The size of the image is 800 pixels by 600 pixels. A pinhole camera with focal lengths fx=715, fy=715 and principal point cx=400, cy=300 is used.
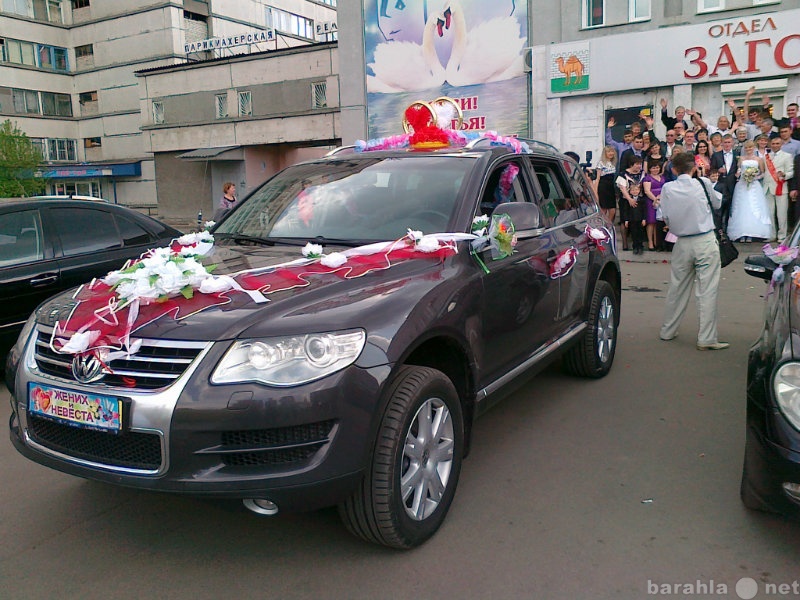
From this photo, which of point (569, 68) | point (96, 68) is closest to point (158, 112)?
point (96, 68)

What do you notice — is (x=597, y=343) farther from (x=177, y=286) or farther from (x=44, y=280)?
(x=44, y=280)

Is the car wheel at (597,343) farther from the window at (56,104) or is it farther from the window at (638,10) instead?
the window at (56,104)

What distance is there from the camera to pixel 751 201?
1255 centimetres

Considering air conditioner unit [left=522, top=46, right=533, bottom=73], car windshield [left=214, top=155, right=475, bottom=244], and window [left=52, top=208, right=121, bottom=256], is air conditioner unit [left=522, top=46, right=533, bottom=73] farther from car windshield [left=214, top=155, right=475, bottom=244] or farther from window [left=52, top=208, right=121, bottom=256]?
car windshield [left=214, top=155, right=475, bottom=244]

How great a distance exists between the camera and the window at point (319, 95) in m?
32.0

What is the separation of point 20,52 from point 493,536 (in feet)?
186

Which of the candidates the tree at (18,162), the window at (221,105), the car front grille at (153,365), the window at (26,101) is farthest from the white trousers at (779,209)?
the window at (26,101)

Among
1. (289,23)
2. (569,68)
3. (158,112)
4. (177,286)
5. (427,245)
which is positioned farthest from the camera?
(289,23)

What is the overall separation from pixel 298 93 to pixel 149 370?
31.7 meters

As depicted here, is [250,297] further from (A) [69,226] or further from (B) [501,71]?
(B) [501,71]

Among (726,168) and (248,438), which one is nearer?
(248,438)

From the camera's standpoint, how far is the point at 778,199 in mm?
12570

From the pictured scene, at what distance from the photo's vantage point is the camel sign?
1788 centimetres

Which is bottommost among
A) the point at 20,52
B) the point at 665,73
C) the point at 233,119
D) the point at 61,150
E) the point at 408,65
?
the point at 665,73
